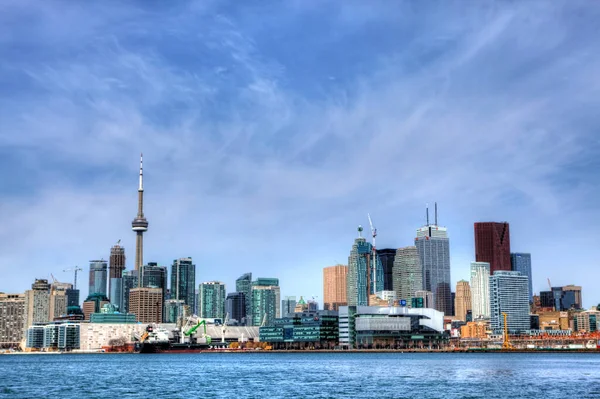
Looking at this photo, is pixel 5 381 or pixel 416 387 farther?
pixel 5 381

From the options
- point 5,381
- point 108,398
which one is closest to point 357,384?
point 108,398

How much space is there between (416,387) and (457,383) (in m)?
10.2

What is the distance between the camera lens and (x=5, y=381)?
14212 centimetres

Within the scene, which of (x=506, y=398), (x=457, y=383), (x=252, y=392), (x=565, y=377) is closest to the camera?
(x=506, y=398)

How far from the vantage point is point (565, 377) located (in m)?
142

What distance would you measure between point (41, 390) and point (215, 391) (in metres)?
24.7

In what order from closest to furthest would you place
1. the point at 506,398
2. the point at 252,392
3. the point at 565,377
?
the point at 506,398, the point at 252,392, the point at 565,377

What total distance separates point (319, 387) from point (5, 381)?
190 feet

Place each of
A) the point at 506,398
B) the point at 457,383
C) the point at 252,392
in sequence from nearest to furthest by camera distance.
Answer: the point at 506,398 → the point at 252,392 → the point at 457,383

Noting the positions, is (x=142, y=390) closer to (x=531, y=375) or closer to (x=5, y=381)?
(x=5, y=381)

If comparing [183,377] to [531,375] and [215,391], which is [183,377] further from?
[531,375]

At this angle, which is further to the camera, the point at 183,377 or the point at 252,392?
the point at 183,377

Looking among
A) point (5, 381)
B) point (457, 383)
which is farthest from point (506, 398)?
point (5, 381)

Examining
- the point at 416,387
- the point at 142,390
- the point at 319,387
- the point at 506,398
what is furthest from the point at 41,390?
the point at 506,398
